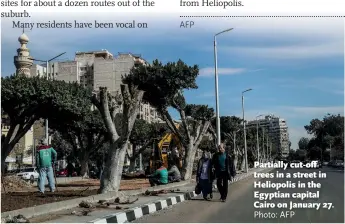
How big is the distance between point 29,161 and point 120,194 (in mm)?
62571

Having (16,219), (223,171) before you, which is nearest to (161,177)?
(223,171)

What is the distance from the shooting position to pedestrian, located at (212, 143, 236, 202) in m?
11.9

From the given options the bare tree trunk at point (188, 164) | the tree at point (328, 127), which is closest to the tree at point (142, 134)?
the bare tree trunk at point (188, 164)

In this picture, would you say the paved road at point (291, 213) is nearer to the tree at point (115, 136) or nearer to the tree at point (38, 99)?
the tree at point (115, 136)

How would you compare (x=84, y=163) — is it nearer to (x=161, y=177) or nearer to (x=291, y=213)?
(x=161, y=177)

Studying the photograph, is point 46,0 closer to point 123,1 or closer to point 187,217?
point 123,1

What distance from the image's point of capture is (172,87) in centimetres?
2303

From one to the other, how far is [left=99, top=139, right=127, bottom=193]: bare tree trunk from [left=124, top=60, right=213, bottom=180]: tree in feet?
32.7

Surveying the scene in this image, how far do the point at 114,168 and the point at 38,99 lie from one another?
11.3 meters

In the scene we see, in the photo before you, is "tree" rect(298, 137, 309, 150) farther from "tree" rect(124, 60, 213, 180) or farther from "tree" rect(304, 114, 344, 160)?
"tree" rect(124, 60, 213, 180)

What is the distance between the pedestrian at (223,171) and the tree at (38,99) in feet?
41.3

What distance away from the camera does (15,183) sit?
62.4ft

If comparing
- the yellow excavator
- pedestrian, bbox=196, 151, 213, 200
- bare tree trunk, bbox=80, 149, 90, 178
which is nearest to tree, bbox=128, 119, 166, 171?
bare tree trunk, bbox=80, 149, 90, 178

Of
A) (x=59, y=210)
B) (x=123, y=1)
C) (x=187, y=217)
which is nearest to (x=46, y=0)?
(x=123, y=1)
